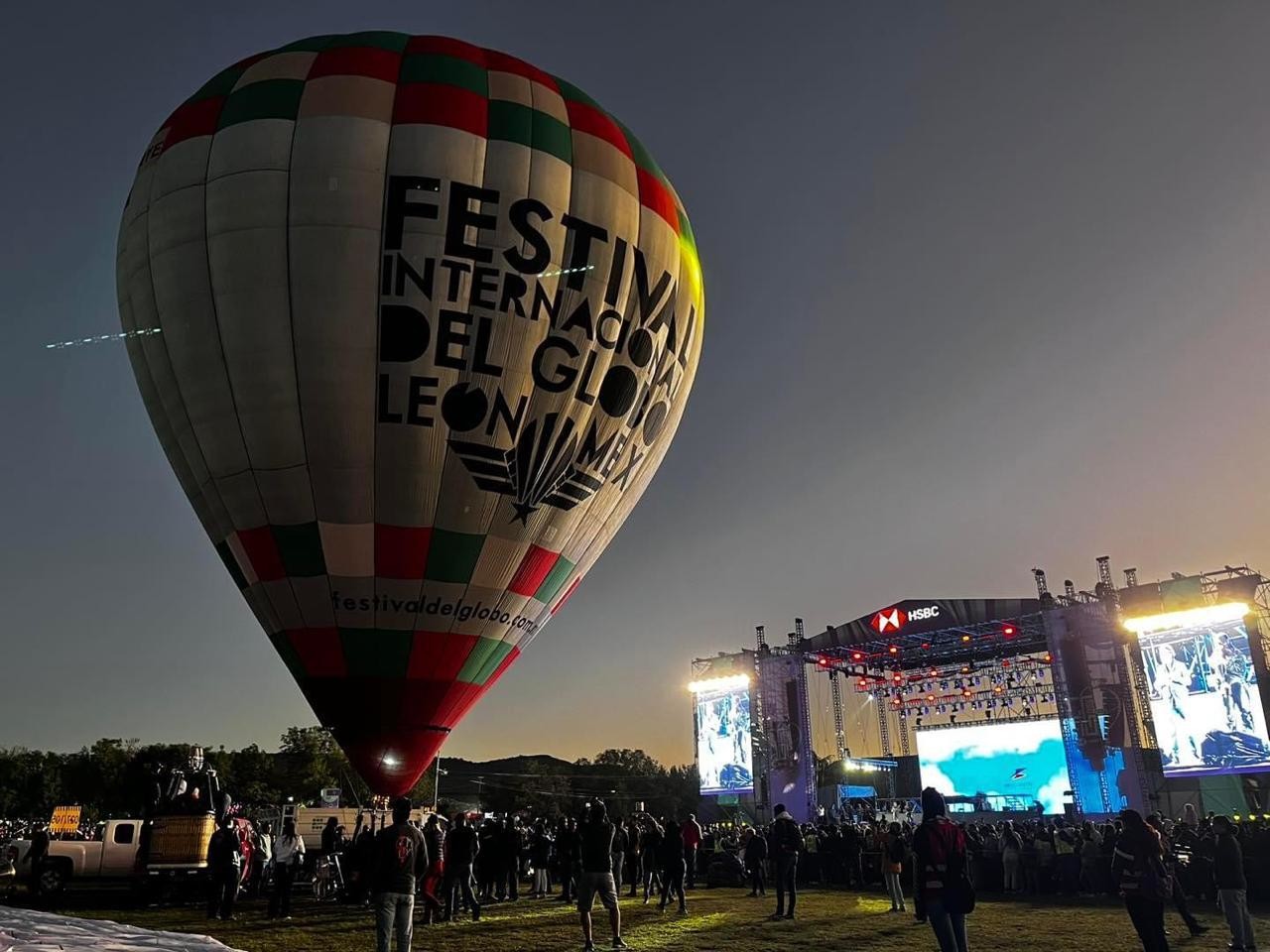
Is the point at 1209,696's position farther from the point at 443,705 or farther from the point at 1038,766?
the point at 443,705

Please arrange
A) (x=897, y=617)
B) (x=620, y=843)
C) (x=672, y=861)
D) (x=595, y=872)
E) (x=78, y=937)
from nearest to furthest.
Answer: (x=78, y=937) → (x=595, y=872) → (x=672, y=861) → (x=620, y=843) → (x=897, y=617)

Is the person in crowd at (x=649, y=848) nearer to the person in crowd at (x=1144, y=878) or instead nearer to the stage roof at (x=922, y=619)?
the person in crowd at (x=1144, y=878)

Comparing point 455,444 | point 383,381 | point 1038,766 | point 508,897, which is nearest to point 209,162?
point 383,381

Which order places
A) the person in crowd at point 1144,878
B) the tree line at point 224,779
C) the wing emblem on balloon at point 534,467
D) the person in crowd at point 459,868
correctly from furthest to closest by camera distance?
1. the tree line at point 224,779
2. the person in crowd at point 459,868
3. the wing emblem on balloon at point 534,467
4. the person in crowd at point 1144,878

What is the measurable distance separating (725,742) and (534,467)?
30684 mm

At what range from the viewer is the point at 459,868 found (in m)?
13.1

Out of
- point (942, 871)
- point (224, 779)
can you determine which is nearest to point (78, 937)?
point (942, 871)

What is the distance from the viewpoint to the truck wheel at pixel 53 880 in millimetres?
15250

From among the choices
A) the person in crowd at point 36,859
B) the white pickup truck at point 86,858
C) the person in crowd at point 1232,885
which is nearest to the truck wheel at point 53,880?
the white pickup truck at point 86,858

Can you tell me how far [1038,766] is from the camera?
35.0 metres

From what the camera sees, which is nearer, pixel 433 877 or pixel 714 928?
pixel 714 928

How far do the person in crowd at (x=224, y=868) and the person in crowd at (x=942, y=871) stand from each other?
9342 millimetres

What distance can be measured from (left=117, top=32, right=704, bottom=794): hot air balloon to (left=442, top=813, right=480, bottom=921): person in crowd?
1413 millimetres

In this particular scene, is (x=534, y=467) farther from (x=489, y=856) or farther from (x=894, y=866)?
(x=894, y=866)
